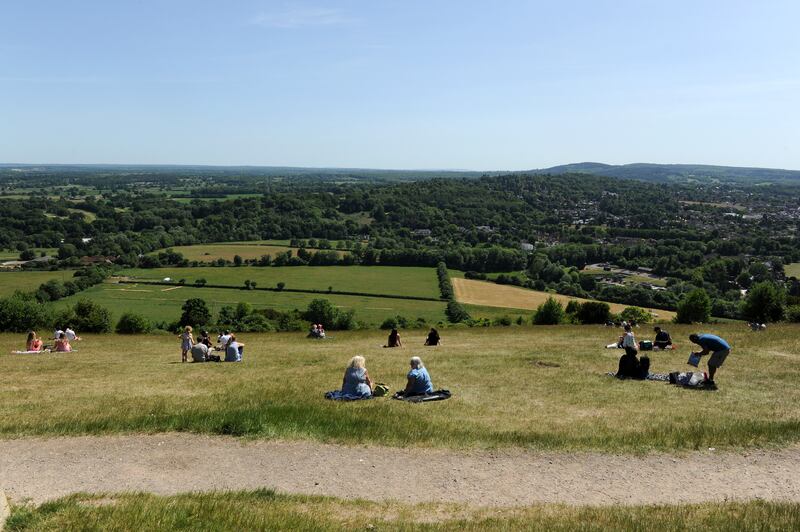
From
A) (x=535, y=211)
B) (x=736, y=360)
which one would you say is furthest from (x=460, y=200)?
(x=736, y=360)

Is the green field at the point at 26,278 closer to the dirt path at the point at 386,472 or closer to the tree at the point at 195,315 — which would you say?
the tree at the point at 195,315

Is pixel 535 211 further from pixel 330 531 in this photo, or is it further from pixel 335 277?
pixel 330 531

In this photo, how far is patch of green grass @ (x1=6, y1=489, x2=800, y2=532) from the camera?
751cm

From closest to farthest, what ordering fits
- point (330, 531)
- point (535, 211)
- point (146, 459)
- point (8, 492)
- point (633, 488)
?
point (330, 531)
point (8, 492)
point (633, 488)
point (146, 459)
point (535, 211)

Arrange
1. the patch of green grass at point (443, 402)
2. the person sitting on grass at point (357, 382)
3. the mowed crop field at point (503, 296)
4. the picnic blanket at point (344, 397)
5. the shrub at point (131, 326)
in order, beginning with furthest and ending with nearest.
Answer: the mowed crop field at point (503, 296)
the shrub at point (131, 326)
the person sitting on grass at point (357, 382)
the picnic blanket at point (344, 397)
the patch of green grass at point (443, 402)

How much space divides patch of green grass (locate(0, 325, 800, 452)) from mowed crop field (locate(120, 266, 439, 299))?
58956 millimetres

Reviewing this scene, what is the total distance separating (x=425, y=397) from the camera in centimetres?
1480

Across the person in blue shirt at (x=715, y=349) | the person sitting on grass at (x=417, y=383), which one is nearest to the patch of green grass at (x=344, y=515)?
the person sitting on grass at (x=417, y=383)

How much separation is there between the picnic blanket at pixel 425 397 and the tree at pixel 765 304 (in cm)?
3452

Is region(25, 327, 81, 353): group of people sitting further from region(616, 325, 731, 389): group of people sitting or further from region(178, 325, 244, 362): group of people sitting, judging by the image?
region(616, 325, 731, 389): group of people sitting

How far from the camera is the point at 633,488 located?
9.58 meters

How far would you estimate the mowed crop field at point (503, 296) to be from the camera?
73562mm

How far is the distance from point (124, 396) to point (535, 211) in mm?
183991

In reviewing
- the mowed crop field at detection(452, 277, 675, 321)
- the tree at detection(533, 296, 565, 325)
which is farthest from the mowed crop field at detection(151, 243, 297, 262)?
the tree at detection(533, 296, 565, 325)
